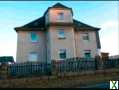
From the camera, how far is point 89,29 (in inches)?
1245

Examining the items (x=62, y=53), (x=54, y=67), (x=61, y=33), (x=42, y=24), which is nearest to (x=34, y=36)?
(x=42, y=24)

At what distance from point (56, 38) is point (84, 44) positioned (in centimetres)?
445

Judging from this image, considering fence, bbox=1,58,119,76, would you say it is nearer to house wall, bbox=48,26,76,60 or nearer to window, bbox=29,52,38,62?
house wall, bbox=48,26,76,60

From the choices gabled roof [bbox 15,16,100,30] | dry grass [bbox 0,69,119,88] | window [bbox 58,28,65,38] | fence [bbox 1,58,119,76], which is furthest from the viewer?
gabled roof [bbox 15,16,100,30]

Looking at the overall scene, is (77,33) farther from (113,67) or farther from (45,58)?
(113,67)

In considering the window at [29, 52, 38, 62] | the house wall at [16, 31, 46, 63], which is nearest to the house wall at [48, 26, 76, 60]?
the house wall at [16, 31, 46, 63]

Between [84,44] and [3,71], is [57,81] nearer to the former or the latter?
[3,71]

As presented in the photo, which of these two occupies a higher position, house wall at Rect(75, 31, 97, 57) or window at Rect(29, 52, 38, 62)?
house wall at Rect(75, 31, 97, 57)

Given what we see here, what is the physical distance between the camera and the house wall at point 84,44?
31000 mm

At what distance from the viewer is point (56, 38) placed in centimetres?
2934

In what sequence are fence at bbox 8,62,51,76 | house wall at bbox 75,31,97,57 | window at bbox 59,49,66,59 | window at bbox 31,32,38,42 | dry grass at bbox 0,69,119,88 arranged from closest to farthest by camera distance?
dry grass at bbox 0,69,119,88
fence at bbox 8,62,51,76
window at bbox 59,49,66,59
window at bbox 31,32,38,42
house wall at bbox 75,31,97,57

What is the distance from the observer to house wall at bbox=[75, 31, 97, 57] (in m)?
31.0

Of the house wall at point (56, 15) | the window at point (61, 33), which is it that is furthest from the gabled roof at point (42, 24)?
the window at point (61, 33)

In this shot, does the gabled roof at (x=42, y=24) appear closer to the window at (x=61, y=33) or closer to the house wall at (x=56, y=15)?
the house wall at (x=56, y=15)
